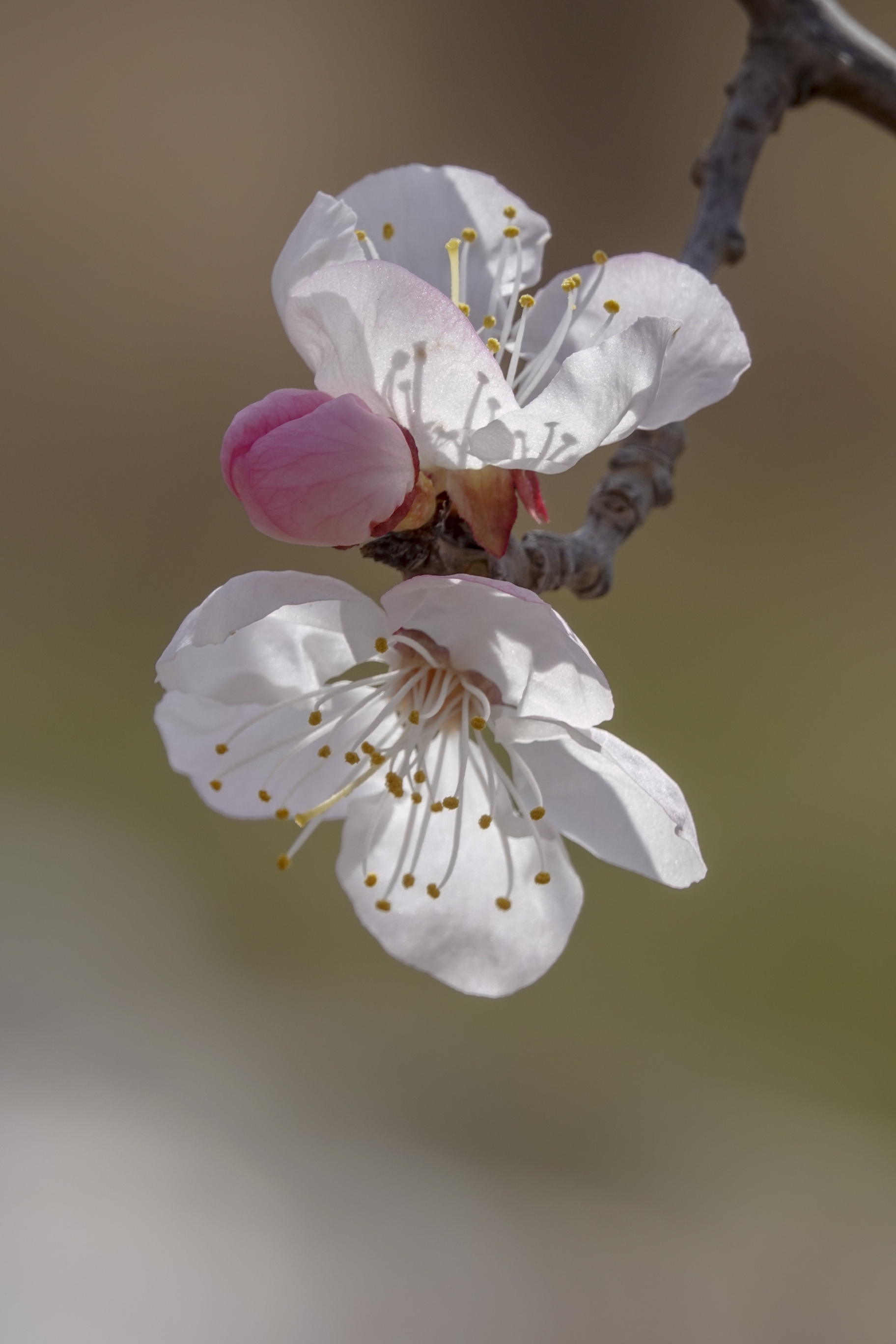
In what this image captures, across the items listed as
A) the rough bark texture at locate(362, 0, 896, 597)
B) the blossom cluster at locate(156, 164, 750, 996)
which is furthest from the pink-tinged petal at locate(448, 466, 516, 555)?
the rough bark texture at locate(362, 0, 896, 597)

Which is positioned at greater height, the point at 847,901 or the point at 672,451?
the point at 847,901

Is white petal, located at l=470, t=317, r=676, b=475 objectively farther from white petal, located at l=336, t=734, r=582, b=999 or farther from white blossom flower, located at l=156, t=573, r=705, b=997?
white petal, located at l=336, t=734, r=582, b=999

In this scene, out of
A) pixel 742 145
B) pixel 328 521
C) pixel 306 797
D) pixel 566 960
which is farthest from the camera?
pixel 566 960

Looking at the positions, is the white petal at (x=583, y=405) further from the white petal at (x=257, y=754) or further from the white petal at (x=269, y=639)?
the white petal at (x=257, y=754)

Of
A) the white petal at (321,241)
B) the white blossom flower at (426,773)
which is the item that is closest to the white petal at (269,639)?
the white blossom flower at (426,773)

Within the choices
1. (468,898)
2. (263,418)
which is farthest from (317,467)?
(468,898)

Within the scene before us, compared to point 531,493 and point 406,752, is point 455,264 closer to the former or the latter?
point 531,493

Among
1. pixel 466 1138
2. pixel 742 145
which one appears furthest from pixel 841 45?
pixel 466 1138

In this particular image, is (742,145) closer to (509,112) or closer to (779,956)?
(779,956)
